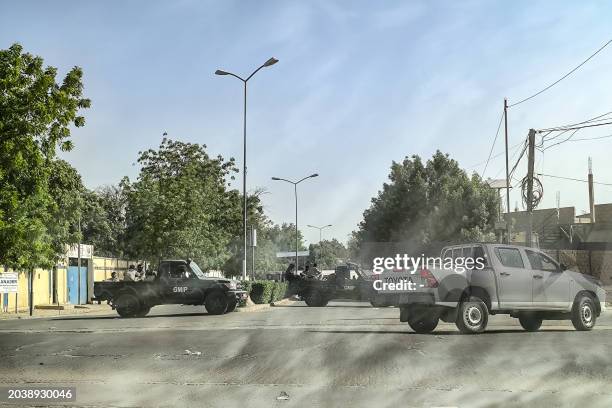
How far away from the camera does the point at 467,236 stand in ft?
178

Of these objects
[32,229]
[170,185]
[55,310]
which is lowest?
[55,310]

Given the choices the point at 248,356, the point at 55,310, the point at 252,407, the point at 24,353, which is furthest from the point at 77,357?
the point at 55,310

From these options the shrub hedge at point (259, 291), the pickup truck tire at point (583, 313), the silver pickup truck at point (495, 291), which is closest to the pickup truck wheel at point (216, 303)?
the shrub hedge at point (259, 291)

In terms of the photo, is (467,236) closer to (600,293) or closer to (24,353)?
(600,293)

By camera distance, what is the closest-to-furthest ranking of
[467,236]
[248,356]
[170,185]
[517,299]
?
[248,356], [517,299], [170,185], [467,236]

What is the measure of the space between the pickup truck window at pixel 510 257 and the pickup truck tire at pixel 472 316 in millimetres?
1080

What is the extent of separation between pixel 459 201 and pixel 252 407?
49771 mm

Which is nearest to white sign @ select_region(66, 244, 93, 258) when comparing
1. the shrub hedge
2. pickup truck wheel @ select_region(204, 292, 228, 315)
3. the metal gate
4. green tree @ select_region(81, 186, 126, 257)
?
the metal gate

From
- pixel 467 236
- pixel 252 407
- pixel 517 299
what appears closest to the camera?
pixel 252 407

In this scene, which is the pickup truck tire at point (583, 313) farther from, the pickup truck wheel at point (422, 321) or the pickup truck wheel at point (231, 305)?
the pickup truck wheel at point (231, 305)

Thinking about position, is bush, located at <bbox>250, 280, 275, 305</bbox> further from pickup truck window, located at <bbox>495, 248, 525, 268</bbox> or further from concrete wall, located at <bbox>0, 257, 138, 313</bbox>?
pickup truck window, located at <bbox>495, 248, 525, 268</bbox>

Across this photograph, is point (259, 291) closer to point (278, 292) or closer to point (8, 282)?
A: point (278, 292)

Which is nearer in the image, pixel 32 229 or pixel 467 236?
pixel 32 229

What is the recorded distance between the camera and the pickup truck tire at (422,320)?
15508 millimetres
